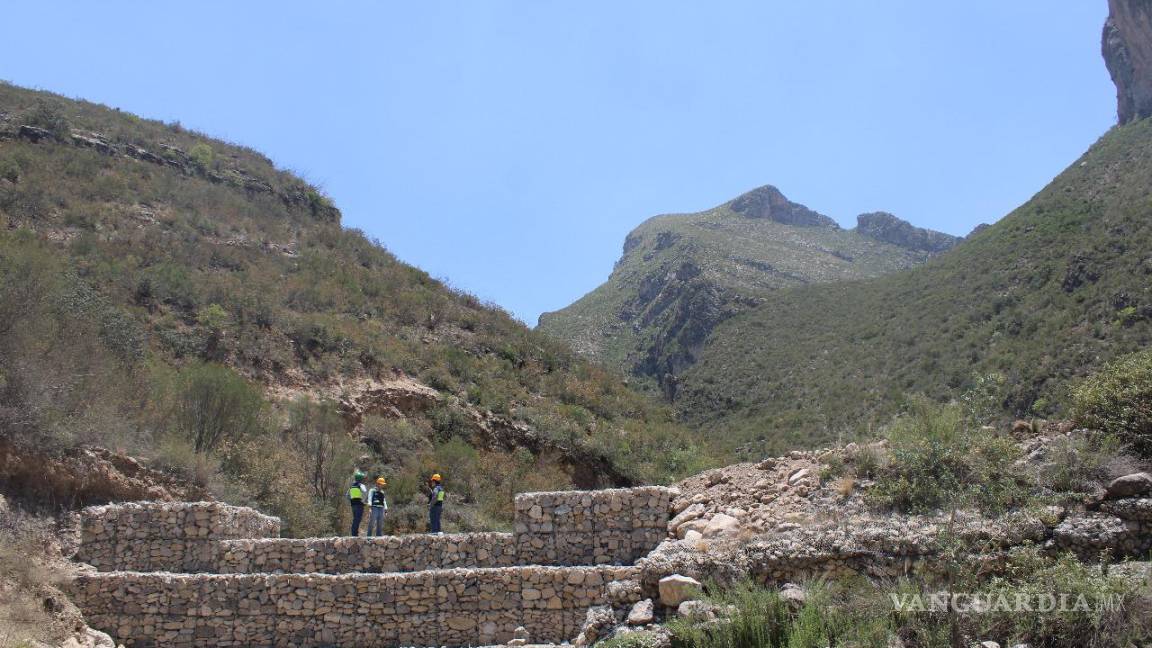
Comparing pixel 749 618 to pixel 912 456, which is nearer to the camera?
pixel 749 618

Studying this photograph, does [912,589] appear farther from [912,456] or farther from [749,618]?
[912,456]

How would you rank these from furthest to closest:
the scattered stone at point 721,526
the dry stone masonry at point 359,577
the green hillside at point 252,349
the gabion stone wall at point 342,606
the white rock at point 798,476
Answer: the green hillside at point 252,349
the white rock at point 798,476
the dry stone masonry at point 359,577
the gabion stone wall at point 342,606
the scattered stone at point 721,526

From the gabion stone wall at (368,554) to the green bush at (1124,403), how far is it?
7.60m

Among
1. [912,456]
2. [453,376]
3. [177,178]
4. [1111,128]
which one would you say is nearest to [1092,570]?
[912,456]

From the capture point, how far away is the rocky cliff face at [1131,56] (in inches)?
2012

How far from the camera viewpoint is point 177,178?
40594mm

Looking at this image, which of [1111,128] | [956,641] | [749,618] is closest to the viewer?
[956,641]

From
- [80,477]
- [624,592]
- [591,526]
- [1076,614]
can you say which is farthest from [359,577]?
[1076,614]

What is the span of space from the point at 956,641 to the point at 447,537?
7.21m

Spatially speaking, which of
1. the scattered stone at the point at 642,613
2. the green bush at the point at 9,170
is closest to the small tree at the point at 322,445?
the scattered stone at the point at 642,613

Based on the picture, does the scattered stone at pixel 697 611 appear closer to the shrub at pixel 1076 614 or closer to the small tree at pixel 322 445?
the shrub at pixel 1076 614

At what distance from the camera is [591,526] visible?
39.8 ft

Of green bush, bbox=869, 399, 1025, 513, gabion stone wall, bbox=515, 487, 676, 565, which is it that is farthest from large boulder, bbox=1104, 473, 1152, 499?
gabion stone wall, bbox=515, 487, 676, 565

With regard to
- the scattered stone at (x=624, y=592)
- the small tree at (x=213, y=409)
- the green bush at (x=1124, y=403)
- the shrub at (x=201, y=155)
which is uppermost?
the shrub at (x=201, y=155)
